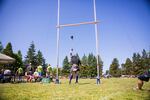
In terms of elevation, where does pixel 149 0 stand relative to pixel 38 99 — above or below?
above

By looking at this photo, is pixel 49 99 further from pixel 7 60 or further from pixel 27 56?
pixel 27 56

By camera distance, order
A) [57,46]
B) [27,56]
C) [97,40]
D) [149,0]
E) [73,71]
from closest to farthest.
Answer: [149,0]
[73,71]
[97,40]
[57,46]
[27,56]

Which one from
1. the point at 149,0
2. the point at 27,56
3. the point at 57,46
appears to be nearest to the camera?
the point at 149,0

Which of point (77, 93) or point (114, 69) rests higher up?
point (114, 69)

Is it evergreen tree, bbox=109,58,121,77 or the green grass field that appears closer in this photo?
the green grass field

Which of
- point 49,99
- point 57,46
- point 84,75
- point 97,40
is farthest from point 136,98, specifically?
point 84,75

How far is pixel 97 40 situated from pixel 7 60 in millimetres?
6192

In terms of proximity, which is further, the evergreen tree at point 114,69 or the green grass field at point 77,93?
the evergreen tree at point 114,69

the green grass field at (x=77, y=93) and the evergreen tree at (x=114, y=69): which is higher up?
the evergreen tree at (x=114, y=69)

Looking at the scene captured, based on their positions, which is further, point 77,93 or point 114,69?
point 114,69

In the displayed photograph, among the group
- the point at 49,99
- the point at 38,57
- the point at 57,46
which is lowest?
the point at 49,99

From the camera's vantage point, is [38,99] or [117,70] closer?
[38,99]

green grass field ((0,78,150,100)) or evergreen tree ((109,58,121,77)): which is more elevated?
evergreen tree ((109,58,121,77))

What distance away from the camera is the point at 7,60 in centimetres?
1424
